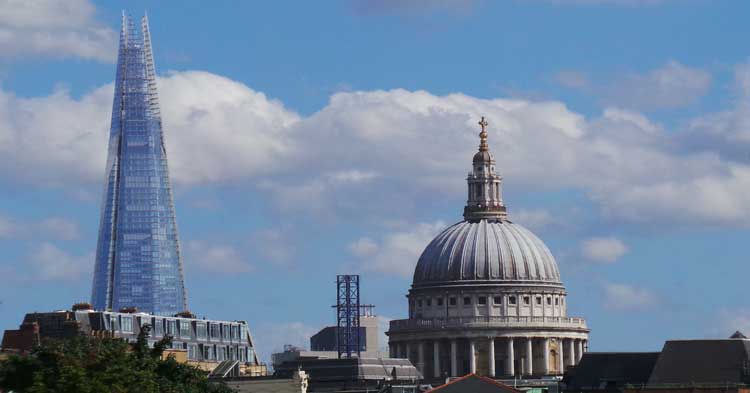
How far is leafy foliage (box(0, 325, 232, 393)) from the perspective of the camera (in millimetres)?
115938

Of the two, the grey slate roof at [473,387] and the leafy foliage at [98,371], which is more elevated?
the grey slate roof at [473,387]

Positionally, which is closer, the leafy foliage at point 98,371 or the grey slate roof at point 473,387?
the leafy foliage at point 98,371

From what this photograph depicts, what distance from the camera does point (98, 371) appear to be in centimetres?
11856

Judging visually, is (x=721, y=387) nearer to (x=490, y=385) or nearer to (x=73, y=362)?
(x=490, y=385)

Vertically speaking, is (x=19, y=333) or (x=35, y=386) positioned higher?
(x=19, y=333)

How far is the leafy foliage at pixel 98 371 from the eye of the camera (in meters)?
116

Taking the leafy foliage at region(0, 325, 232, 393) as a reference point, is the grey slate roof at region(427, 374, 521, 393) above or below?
above

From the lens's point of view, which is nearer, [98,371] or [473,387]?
[98,371]

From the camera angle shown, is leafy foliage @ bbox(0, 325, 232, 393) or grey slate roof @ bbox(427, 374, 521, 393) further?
grey slate roof @ bbox(427, 374, 521, 393)

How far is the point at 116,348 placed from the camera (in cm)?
12238

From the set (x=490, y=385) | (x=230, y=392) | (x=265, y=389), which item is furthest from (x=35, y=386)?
(x=490, y=385)

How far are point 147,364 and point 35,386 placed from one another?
30.9 ft

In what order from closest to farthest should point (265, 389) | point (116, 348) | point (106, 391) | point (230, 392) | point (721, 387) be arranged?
point (106, 391), point (116, 348), point (230, 392), point (265, 389), point (721, 387)

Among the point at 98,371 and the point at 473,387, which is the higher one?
the point at 473,387
